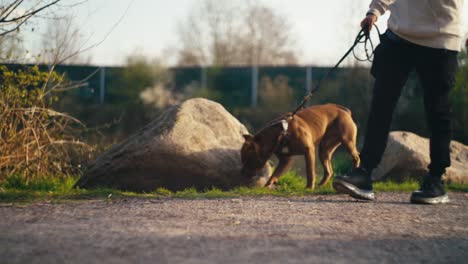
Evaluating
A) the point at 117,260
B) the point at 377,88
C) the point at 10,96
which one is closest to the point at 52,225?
the point at 117,260

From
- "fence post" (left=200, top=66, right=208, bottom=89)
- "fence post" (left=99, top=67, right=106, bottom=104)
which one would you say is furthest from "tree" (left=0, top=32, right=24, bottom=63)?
"fence post" (left=200, top=66, right=208, bottom=89)

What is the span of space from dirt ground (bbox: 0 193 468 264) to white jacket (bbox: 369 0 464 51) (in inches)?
61.1

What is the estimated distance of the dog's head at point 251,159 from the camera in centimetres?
802

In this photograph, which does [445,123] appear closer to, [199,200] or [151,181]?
[199,200]

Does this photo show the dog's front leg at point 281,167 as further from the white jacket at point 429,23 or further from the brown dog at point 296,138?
the white jacket at point 429,23

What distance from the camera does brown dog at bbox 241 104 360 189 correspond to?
317 inches

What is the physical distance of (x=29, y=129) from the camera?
827cm

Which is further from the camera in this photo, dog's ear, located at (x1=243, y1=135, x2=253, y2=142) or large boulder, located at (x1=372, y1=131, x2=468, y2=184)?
large boulder, located at (x1=372, y1=131, x2=468, y2=184)

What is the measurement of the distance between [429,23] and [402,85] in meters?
0.62

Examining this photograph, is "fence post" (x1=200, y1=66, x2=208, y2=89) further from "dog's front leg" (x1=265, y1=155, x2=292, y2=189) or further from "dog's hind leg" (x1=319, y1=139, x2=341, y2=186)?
"dog's front leg" (x1=265, y1=155, x2=292, y2=189)

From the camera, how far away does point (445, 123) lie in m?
5.82

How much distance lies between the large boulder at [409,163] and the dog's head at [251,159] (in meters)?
2.45

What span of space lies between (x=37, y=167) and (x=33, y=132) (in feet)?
1.79

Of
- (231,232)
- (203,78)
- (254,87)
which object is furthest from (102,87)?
(231,232)
